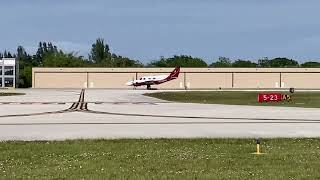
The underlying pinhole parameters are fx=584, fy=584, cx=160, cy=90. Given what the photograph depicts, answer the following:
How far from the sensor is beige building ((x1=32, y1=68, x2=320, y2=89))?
13238 centimetres

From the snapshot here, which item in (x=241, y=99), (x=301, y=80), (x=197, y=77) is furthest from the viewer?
(x=197, y=77)

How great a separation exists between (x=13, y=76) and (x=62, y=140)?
4742 inches

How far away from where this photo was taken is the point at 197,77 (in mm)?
133375

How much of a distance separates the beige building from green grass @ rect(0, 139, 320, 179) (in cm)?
11456

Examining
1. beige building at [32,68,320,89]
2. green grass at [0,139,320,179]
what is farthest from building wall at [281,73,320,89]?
green grass at [0,139,320,179]

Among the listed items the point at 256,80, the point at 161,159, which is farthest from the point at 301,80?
the point at 161,159

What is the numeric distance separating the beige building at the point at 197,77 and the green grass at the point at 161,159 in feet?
376

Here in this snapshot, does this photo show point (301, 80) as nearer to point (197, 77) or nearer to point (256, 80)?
point (256, 80)

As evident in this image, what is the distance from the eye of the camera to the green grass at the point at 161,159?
1117 cm

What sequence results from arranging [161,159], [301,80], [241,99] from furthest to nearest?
[301,80] → [241,99] → [161,159]

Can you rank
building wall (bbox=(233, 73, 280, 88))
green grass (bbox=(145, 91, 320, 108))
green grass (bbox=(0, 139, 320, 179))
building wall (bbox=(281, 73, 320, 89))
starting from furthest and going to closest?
building wall (bbox=(233, 73, 280, 88)) → building wall (bbox=(281, 73, 320, 89)) → green grass (bbox=(145, 91, 320, 108)) → green grass (bbox=(0, 139, 320, 179))

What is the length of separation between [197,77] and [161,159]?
120 metres

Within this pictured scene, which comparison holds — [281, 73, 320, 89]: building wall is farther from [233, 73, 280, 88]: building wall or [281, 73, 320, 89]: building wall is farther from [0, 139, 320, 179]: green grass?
[0, 139, 320, 179]: green grass

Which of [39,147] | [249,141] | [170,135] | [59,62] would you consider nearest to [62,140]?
[39,147]
